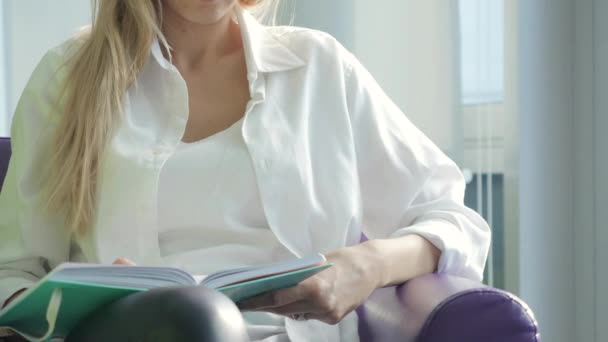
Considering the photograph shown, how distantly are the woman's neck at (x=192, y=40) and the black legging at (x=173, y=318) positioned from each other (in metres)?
0.77

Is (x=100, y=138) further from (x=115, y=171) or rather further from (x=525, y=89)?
(x=525, y=89)

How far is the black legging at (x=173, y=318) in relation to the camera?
2.69 ft

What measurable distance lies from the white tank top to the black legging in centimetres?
51

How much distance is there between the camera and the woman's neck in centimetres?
160

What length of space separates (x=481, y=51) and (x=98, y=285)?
1.85 meters

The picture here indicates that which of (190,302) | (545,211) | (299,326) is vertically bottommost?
(545,211)

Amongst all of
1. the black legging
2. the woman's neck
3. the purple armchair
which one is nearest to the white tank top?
the woman's neck

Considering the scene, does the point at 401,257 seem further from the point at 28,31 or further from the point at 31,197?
the point at 28,31

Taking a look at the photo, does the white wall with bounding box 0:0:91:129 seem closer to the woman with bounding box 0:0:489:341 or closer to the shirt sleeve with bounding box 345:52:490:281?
the woman with bounding box 0:0:489:341

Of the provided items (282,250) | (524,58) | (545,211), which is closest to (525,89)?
(524,58)

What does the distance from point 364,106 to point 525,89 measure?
3.47 ft

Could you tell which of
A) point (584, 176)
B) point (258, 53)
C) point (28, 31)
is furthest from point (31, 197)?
point (584, 176)

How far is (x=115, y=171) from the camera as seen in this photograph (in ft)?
4.68

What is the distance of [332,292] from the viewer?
3.78ft
